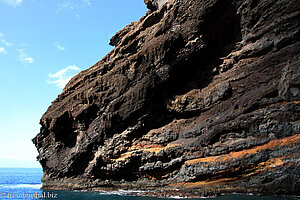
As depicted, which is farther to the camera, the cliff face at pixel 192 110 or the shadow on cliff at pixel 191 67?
the shadow on cliff at pixel 191 67

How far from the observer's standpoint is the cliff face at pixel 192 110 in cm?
1920

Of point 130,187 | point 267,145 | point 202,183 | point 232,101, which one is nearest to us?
point 267,145

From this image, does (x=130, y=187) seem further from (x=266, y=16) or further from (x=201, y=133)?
(x=266, y=16)

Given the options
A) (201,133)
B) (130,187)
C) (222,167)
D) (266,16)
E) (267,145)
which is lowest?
(130,187)

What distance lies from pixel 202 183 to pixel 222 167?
279 cm

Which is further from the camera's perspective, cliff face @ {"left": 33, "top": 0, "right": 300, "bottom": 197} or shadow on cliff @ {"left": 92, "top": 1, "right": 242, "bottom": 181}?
shadow on cliff @ {"left": 92, "top": 1, "right": 242, "bottom": 181}

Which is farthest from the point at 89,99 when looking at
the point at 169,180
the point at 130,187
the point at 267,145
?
the point at 267,145

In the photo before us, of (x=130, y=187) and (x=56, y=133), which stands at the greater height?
(x=56, y=133)

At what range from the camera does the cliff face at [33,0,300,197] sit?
756 inches

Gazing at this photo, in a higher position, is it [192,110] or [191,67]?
[191,67]

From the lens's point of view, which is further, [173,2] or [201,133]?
[173,2]

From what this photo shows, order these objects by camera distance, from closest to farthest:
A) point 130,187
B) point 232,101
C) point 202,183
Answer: point 202,183, point 232,101, point 130,187

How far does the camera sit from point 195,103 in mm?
27516

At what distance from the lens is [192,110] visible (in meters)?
27.5
